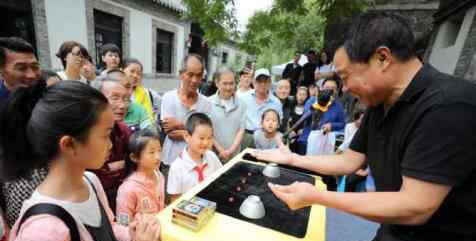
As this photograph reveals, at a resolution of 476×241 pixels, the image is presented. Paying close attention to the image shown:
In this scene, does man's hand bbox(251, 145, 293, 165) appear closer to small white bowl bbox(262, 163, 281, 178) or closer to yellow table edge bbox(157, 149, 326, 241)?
small white bowl bbox(262, 163, 281, 178)

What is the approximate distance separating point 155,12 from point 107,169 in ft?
26.1

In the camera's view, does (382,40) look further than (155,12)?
No

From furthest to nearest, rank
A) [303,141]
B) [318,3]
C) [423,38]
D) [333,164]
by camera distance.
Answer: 1. [423,38]
2. [303,141]
3. [318,3]
4. [333,164]

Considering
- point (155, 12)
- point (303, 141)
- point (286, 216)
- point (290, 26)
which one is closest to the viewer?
point (286, 216)

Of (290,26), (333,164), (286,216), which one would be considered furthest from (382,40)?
(290,26)

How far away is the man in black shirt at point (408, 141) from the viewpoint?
0.82 meters

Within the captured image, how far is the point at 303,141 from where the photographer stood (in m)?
3.60

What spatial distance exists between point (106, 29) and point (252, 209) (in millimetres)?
7276

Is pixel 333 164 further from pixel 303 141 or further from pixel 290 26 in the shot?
pixel 290 26

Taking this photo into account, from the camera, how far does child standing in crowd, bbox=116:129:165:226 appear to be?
1548 millimetres

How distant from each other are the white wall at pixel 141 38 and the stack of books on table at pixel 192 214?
750 centimetres

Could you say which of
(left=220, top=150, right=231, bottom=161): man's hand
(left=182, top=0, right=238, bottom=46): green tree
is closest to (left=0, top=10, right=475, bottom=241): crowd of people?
(left=220, top=150, right=231, bottom=161): man's hand

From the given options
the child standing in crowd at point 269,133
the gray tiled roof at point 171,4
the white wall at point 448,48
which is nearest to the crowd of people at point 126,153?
the child standing in crowd at point 269,133

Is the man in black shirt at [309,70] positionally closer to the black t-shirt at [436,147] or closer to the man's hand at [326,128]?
the man's hand at [326,128]
